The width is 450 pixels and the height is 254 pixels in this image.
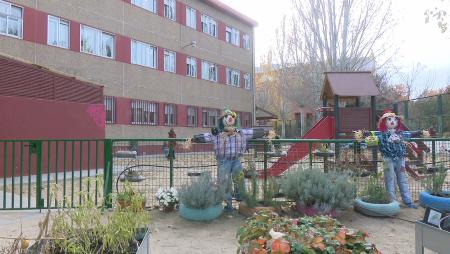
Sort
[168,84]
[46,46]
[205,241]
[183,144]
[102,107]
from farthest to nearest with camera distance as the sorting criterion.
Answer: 1. [168,84]
2. [46,46]
3. [102,107]
4. [183,144]
5. [205,241]

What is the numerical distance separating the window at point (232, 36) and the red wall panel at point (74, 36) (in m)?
14.4

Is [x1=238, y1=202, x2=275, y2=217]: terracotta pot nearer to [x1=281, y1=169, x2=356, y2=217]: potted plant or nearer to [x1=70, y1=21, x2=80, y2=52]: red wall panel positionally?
[x1=281, y1=169, x2=356, y2=217]: potted plant

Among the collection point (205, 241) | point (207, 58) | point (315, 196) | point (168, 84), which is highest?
point (207, 58)

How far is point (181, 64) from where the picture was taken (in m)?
27.0

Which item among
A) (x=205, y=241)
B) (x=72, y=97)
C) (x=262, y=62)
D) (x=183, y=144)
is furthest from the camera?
(x=262, y=62)

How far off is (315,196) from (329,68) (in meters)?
23.3

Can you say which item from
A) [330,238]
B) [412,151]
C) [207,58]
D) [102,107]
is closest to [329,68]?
[207,58]

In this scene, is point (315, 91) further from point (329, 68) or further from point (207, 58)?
point (207, 58)

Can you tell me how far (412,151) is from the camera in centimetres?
981

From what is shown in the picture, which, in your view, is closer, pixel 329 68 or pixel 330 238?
pixel 330 238

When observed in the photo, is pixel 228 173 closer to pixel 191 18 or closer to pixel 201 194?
pixel 201 194

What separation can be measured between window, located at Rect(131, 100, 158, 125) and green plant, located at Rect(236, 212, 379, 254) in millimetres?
20563

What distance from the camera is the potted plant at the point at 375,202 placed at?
22.1ft

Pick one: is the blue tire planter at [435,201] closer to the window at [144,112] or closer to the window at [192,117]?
the window at [144,112]
